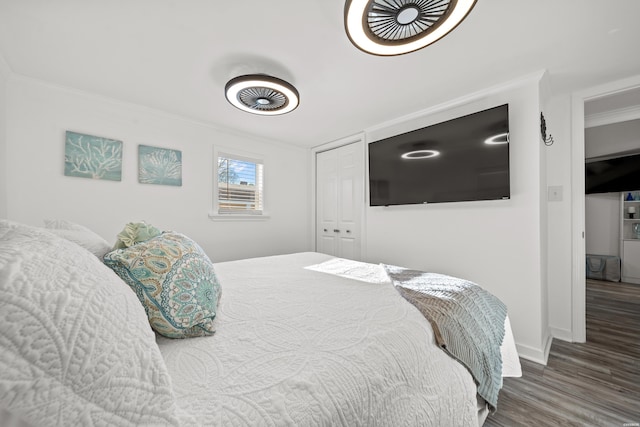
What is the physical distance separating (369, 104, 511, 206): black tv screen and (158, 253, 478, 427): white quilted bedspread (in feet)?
5.79

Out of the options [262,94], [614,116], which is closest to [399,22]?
[262,94]

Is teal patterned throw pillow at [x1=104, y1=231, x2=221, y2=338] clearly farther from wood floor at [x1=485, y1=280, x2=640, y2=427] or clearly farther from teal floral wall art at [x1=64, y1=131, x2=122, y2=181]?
teal floral wall art at [x1=64, y1=131, x2=122, y2=181]

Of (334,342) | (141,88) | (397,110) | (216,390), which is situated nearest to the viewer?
(216,390)

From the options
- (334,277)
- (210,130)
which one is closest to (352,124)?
(210,130)

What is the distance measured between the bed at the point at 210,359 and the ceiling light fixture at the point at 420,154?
199 cm

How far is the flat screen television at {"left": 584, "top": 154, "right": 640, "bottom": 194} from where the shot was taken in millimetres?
4148

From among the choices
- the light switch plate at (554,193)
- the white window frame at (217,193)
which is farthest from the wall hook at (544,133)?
the white window frame at (217,193)

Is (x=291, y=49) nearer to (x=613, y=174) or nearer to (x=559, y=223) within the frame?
(x=559, y=223)

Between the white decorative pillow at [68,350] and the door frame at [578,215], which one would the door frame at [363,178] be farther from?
the white decorative pillow at [68,350]

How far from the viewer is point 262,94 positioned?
215 centimetres

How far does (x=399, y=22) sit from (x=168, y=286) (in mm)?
1700

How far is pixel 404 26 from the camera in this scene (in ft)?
4.59

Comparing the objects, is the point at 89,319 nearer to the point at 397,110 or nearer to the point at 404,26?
the point at 404,26

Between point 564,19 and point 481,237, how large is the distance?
1.68m
